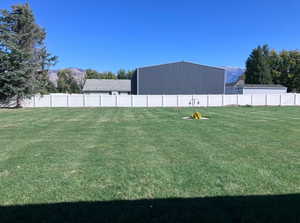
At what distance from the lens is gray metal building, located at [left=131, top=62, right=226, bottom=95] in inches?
1150

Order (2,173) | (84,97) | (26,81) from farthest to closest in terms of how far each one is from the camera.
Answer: (84,97), (26,81), (2,173)

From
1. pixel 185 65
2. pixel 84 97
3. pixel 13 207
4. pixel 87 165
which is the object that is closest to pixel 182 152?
pixel 87 165

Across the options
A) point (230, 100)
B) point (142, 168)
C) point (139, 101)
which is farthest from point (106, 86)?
point (142, 168)

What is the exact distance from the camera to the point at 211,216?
104 inches

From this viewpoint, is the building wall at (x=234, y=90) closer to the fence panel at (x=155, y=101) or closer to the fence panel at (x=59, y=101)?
the fence panel at (x=155, y=101)

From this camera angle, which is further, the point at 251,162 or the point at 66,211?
the point at 251,162

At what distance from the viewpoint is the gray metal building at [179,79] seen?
29.2 m

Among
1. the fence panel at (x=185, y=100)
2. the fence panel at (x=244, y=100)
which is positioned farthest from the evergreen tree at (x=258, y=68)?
the fence panel at (x=185, y=100)

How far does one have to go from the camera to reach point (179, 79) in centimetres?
2958

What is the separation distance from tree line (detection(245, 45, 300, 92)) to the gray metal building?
22.4 metres

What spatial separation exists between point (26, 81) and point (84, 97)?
19.6ft

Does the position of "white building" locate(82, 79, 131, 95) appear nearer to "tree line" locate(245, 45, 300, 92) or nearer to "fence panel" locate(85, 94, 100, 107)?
"fence panel" locate(85, 94, 100, 107)

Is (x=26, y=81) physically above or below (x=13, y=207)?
above

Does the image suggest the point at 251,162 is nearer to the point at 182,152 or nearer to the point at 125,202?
the point at 182,152
